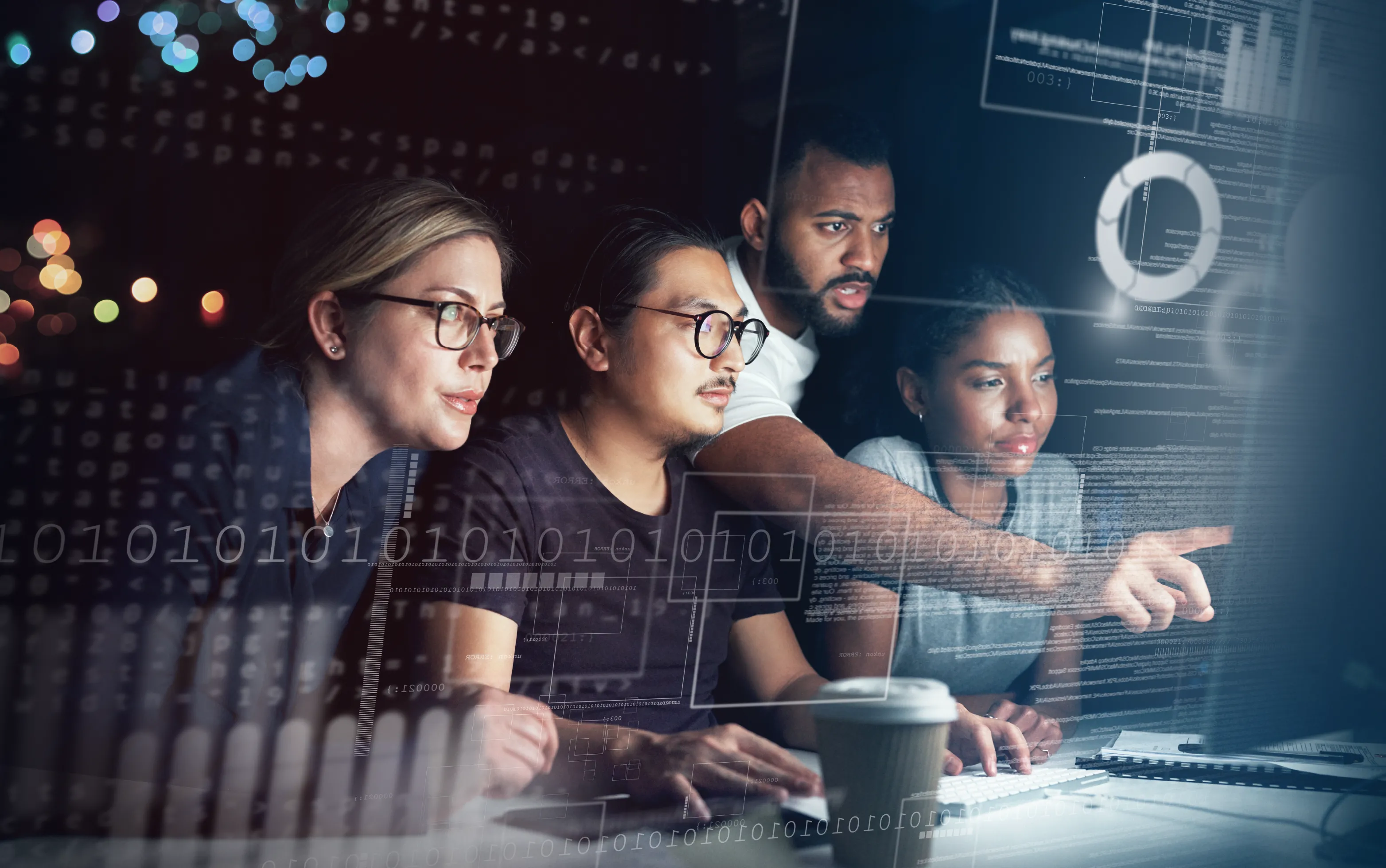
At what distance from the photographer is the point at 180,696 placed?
2.50 feet

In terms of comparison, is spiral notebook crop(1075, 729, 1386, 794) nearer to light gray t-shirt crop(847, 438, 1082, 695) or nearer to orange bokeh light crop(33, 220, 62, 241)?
light gray t-shirt crop(847, 438, 1082, 695)

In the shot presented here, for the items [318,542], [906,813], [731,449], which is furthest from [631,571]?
[906,813]

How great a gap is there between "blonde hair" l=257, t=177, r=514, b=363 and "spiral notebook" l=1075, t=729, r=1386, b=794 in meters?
0.97

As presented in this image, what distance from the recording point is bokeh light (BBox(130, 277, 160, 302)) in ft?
2.33

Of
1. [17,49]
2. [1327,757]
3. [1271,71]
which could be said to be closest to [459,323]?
[17,49]

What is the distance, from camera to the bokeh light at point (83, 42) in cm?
70

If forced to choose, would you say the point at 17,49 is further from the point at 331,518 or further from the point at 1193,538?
the point at 1193,538

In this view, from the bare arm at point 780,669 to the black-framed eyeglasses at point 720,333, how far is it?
25cm

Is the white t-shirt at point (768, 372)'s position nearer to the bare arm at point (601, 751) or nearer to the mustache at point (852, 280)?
the mustache at point (852, 280)

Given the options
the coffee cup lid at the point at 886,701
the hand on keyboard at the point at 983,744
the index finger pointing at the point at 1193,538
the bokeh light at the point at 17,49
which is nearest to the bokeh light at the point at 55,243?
the bokeh light at the point at 17,49

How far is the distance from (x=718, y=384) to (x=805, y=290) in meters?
0.13

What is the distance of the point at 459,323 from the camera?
811mm

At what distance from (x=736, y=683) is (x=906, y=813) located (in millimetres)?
258

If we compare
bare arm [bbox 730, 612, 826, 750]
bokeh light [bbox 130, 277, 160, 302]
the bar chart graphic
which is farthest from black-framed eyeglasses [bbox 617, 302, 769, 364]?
the bar chart graphic
